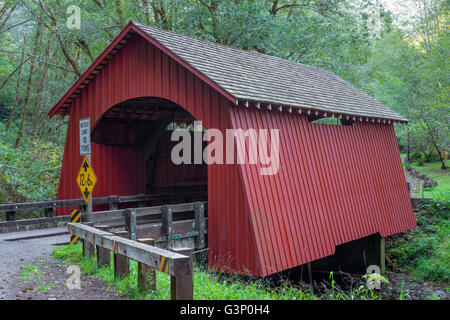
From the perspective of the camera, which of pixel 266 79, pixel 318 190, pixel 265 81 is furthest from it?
pixel 266 79

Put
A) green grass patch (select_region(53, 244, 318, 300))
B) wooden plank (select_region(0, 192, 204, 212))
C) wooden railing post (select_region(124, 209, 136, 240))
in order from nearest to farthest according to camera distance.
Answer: green grass patch (select_region(53, 244, 318, 300)), wooden railing post (select_region(124, 209, 136, 240)), wooden plank (select_region(0, 192, 204, 212))

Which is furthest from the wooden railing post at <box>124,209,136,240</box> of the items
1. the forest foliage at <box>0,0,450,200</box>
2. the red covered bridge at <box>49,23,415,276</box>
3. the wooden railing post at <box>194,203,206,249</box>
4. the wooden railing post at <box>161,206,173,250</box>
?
the forest foliage at <box>0,0,450,200</box>

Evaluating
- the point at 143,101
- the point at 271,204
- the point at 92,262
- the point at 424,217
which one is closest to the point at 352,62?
the point at 424,217

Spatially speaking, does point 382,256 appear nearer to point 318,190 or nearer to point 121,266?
point 318,190

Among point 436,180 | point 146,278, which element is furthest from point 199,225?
point 436,180

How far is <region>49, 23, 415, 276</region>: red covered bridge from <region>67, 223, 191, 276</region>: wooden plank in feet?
9.40

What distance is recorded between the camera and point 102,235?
5.83 meters

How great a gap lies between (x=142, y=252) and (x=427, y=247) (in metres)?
11.4

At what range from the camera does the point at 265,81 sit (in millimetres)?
10008

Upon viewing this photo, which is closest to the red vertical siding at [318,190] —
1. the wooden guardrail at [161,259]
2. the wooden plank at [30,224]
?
the wooden guardrail at [161,259]

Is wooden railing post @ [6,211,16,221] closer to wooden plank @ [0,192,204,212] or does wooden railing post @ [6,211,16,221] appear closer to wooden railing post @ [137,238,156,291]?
wooden plank @ [0,192,204,212]

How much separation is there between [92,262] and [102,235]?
2.81 ft

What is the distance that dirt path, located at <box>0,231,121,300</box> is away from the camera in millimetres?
5090
